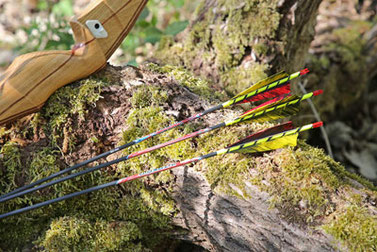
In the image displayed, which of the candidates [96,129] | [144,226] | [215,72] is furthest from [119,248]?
[215,72]

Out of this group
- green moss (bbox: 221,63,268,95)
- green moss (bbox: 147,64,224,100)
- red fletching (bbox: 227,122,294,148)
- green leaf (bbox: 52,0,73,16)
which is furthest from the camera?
green leaf (bbox: 52,0,73,16)

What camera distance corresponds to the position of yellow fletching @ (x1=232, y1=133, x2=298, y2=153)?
1.30 metres

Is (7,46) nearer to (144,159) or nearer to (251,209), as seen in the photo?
(144,159)

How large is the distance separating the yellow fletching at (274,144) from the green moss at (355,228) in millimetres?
314

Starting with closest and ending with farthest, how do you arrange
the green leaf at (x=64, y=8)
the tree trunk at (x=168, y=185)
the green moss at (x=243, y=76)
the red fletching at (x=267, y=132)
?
the tree trunk at (x=168, y=185) → the red fletching at (x=267, y=132) → the green moss at (x=243, y=76) → the green leaf at (x=64, y=8)

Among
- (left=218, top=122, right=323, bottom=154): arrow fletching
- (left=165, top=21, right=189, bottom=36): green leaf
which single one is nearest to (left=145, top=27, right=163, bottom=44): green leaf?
(left=165, top=21, right=189, bottom=36): green leaf

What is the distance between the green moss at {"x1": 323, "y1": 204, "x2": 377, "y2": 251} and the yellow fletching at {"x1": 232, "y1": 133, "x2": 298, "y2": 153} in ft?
1.03

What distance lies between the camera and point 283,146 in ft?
4.42

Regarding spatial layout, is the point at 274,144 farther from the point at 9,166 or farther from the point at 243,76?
the point at 9,166

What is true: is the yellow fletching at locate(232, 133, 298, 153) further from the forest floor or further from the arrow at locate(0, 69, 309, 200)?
the forest floor

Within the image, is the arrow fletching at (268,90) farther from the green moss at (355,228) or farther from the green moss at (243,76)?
the green moss at (243,76)

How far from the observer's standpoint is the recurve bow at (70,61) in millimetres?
1499

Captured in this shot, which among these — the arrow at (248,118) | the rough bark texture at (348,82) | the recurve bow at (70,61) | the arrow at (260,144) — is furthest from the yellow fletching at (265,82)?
the rough bark texture at (348,82)

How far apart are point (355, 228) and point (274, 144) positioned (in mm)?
417
